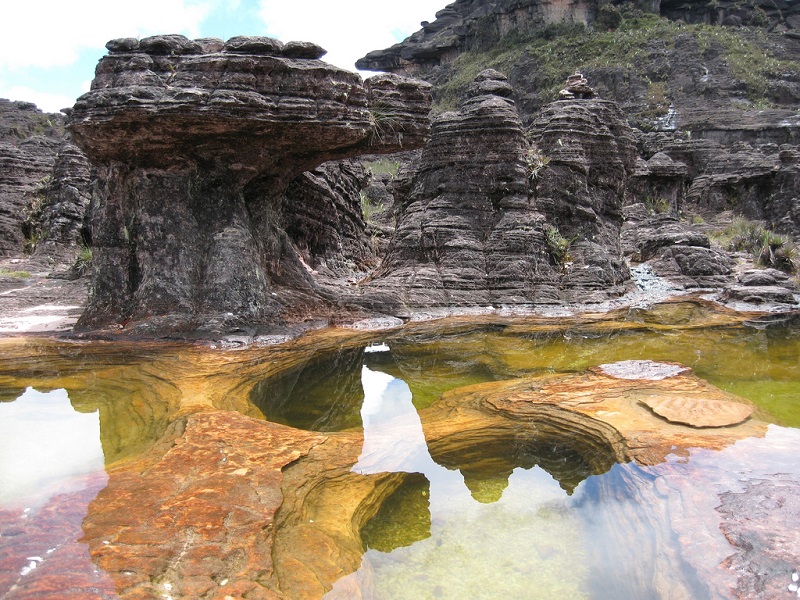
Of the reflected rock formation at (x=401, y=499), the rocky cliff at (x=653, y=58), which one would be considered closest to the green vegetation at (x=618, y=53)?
the rocky cliff at (x=653, y=58)

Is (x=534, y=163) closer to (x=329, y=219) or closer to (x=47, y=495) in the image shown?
(x=329, y=219)

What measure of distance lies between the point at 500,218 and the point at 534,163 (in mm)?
1237

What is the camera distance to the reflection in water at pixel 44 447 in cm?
304

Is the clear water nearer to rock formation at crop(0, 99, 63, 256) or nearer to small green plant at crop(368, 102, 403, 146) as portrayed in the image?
small green plant at crop(368, 102, 403, 146)

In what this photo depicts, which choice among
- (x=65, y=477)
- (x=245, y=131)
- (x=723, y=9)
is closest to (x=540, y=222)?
(x=245, y=131)

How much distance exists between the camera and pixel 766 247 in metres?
13.7

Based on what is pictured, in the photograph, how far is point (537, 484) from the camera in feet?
11.7

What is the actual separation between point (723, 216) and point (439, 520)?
2328 cm

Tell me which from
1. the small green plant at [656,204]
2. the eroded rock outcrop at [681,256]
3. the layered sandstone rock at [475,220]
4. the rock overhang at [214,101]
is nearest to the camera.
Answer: the rock overhang at [214,101]

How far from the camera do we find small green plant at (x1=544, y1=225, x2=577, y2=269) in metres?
10.3

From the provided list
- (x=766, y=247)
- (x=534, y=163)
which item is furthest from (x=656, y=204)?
(x=534, y=163)

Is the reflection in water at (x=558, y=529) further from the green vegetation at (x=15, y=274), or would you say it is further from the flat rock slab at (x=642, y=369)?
the green vegetation at (x=15, y=274)

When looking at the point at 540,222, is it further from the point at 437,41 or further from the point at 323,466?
the point at 437,41

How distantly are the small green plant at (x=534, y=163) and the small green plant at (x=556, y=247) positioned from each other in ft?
3.12
